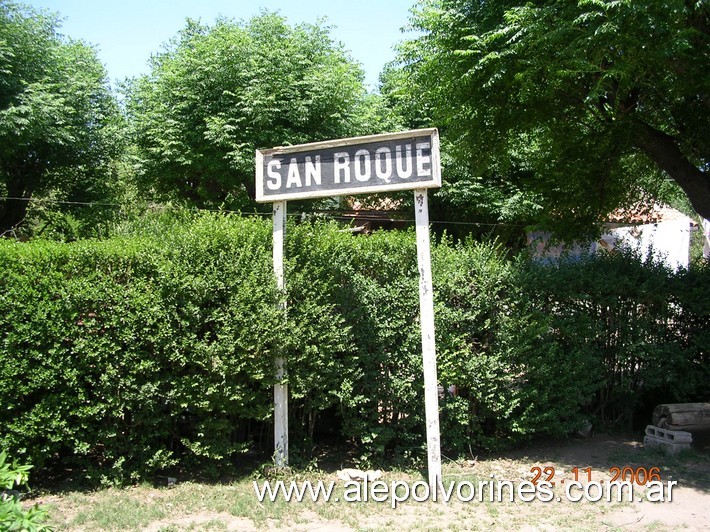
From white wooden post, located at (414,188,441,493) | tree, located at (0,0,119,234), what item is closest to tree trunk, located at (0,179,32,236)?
tree, located at (0,0,119,234)

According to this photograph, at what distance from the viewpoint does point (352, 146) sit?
5.72 meters

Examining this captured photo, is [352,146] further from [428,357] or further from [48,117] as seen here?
[48,117]

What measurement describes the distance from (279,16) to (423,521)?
60.3ft

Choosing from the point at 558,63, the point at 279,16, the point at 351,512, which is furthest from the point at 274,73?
the point at 351,512

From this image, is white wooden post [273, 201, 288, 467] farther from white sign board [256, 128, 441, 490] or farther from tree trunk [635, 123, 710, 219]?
tree trunk [635, 123, 710, 219]

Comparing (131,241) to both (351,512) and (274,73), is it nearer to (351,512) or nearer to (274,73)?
(351,512)

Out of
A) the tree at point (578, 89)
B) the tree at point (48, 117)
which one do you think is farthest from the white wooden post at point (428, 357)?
the tree at point (48, 117)

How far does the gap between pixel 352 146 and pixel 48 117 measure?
46.3 feet

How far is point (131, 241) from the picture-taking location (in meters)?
5.68

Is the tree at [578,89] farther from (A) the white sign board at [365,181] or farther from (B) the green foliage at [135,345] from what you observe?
(B) the green foliage at [135,345]

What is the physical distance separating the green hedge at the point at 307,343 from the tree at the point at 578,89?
8.61ft

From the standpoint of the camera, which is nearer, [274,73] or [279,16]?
[274,73]

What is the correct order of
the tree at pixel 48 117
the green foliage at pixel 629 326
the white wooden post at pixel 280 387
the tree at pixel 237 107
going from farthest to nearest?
the tree at pixel 237 107, the tree at pixel 48 117, the green foliage at pixel 629 326, the white wooden post at pixel 280 387

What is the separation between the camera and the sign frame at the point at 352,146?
18.0ft
